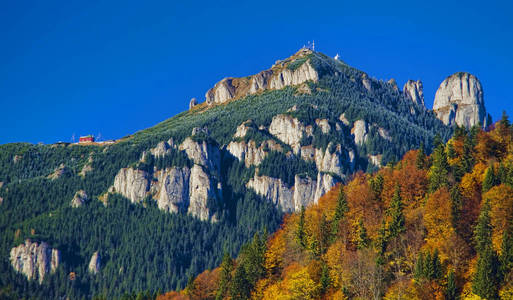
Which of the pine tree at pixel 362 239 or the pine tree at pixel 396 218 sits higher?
the pine tree at pixel 396 218

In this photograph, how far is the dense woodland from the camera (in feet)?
292

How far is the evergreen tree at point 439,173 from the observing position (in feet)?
364

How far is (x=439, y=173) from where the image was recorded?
112625mm

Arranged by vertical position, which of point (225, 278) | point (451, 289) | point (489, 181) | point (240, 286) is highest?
point (489, 181)

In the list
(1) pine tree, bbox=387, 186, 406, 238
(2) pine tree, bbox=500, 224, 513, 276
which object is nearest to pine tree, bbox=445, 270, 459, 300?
(2) pine tree, bbox=500, 224, 513, 276

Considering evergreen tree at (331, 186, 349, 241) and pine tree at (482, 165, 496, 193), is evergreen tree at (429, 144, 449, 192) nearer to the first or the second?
pine tree at (482, 165, 496, 193)

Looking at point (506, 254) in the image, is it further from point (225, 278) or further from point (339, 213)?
point (225, 278)

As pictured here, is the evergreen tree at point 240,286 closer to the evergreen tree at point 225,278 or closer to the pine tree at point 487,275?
the evergreen tree at point 225,278

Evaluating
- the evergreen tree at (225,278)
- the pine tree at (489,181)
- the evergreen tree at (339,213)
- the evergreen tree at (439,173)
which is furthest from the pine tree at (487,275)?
the evergreen tree at (225,278)

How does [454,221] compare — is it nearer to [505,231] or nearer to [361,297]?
[505,231]

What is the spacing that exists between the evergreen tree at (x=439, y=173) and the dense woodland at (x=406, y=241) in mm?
191

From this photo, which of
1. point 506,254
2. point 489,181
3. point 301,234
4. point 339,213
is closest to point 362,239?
point 339,213

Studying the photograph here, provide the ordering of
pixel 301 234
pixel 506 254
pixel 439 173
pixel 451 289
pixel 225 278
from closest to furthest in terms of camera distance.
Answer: pixel 506 254
pixel 451 289
pixel 439 173
pixel 301 234
pixel 225 278

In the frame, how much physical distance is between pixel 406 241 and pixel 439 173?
55.8ft
